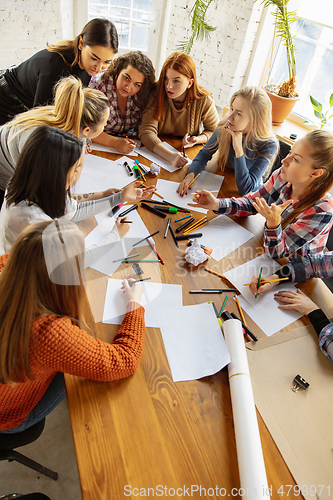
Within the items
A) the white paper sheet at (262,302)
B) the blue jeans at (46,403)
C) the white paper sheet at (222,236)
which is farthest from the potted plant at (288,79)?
the blue jeans at (46,403)

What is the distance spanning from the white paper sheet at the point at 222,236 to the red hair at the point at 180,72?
0.83 m

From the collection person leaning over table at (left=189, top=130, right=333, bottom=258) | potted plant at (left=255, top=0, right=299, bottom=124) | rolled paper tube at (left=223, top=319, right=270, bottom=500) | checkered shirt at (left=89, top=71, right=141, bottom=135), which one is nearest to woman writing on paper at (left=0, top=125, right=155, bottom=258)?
rolled paper tube at (left=223, top=319, right=270, bottom=500)

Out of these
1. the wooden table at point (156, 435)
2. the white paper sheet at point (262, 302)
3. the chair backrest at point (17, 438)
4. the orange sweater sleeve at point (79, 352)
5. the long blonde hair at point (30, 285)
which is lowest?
the chair backrest at point (17, 438)

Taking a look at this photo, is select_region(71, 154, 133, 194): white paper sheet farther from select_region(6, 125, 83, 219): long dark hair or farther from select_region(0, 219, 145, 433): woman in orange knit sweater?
select_region(0, 219, 145, 433): woman in orange knit sweater

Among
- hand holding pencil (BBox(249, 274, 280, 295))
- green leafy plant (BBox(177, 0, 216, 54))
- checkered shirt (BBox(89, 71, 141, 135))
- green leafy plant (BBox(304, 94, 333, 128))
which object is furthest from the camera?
green leafy plant (BBox(177, 0, 216, 54))

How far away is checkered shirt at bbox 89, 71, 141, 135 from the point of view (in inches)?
70.7

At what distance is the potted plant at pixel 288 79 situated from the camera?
2.46 m

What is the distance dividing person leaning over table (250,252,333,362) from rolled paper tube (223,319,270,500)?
0.27 meters

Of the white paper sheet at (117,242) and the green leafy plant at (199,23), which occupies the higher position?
the green leafy plant at (199,23)

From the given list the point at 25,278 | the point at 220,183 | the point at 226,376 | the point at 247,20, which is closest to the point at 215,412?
the point at 226,376

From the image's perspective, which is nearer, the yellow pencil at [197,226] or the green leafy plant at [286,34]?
the yellow pencil at [197,226]

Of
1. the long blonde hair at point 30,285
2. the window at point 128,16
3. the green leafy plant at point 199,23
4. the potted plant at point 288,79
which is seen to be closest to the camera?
the long blonde hair at point 30,285

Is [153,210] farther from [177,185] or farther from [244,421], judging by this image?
[244,421]

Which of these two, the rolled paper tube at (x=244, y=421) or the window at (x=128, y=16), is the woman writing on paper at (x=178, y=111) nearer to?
the rolled paper tube at (x=244, y=421)
